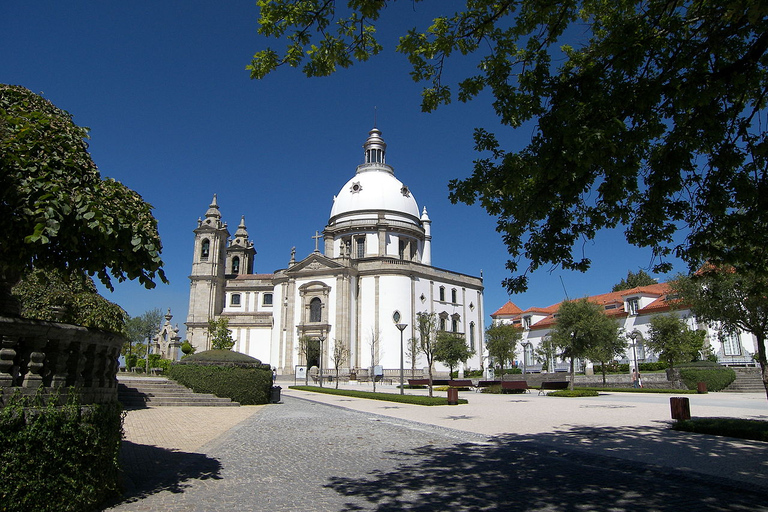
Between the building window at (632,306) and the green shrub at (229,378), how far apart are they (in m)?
41.6

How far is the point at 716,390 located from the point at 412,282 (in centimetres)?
3207

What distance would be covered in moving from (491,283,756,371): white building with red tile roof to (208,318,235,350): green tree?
1209 inches

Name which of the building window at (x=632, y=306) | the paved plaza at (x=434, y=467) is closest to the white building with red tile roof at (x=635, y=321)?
the building window at (x=632, y=306)

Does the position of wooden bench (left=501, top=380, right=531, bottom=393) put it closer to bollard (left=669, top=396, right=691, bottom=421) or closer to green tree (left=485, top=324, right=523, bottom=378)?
green tree (left=485, top=324, right=523, bottom=378)

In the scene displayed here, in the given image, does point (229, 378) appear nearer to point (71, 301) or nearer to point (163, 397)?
point (163, 397)

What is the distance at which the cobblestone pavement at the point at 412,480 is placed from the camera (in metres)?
6.34

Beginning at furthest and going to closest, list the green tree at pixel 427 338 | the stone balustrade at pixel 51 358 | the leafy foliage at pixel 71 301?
the green tree at pixel 427 338
the leafy foliage at pixel 71 301
the stone balustrade at pixel 51 358

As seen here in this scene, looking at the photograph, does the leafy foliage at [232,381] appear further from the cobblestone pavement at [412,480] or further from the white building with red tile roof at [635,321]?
the white building with red tile roof at [635,321]

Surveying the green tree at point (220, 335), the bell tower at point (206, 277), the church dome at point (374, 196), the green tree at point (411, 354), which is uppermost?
the church dome at point (374, 196)

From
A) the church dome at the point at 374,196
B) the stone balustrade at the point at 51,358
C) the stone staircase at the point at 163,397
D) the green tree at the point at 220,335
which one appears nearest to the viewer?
the stone balustrade at the point at 51,358

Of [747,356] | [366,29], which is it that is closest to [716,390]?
[747,356]

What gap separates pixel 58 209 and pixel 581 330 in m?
32.6

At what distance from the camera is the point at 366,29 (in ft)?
23.5

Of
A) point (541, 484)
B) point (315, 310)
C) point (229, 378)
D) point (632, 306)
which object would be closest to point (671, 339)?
point (632, 306)
